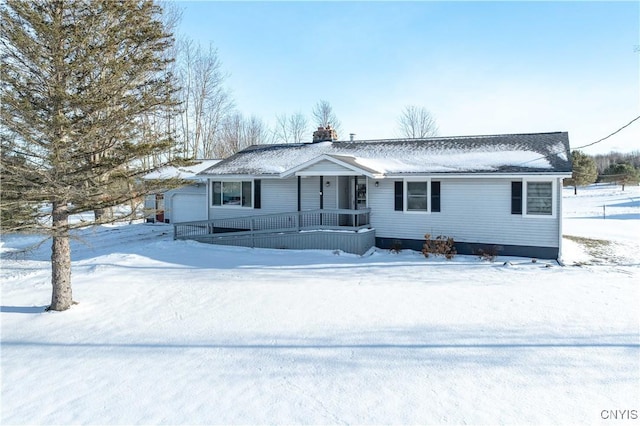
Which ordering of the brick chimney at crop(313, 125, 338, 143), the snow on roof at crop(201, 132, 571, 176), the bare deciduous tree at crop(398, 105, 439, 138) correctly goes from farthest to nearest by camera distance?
the bare deciduous tree at crop(398, 105, 439, 138) → the brick chimney at crop(313, 125, 338, 143) → the snow on roof at crop(201, 132, 571, 176)

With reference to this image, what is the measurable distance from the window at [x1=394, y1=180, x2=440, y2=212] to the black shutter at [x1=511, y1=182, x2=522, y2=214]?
238 cm

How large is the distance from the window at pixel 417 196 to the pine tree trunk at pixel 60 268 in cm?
1035

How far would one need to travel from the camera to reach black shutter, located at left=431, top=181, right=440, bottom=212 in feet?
44.7

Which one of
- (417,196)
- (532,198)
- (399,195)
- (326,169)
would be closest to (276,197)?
(326,169)

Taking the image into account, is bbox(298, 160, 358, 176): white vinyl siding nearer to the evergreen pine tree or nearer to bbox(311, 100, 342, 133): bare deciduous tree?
the evergreen pine tree

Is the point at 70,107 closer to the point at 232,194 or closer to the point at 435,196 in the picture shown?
the point at 232,194

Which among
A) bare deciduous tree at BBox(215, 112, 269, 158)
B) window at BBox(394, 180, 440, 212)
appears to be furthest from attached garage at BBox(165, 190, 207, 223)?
bare deciduous tree at BBox(215, 112, 269, 158)

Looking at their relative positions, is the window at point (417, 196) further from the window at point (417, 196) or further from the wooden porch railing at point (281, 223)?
the wooden porch railing at point (281, 223)

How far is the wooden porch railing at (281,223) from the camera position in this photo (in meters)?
14.2

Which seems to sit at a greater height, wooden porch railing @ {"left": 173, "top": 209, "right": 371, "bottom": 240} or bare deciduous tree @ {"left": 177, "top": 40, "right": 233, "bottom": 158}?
bare deciduous tree @ {"left": 177, "top": 40, "right": 233, "bottom": 158}

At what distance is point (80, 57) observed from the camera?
700 cm

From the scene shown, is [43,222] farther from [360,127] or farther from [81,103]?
[360,127]

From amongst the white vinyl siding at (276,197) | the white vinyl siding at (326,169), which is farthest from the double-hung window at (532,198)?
the white vinyl siding at (276,197)

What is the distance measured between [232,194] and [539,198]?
39.1 ft
